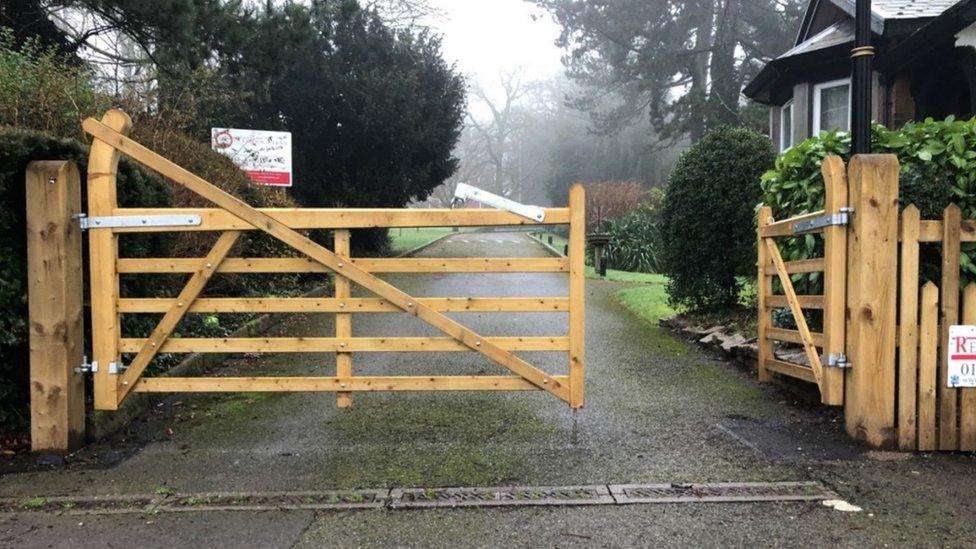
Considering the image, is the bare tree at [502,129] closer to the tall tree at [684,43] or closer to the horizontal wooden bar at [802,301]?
the tall tree at [684,43]

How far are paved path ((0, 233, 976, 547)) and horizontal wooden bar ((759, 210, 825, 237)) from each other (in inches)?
54.8

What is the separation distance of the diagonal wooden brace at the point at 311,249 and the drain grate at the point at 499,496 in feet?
2.78

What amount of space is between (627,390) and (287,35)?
1055cm

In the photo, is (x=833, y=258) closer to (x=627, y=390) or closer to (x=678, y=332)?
(x=627, y=390)

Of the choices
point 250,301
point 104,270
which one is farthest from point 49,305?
point 250,301

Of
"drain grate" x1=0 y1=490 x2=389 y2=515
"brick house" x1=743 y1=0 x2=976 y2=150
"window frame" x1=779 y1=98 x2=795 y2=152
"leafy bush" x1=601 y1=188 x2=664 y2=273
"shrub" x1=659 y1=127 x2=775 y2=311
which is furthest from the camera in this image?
"leafy bush" x1=601 y1=188 x2=664 y2=273

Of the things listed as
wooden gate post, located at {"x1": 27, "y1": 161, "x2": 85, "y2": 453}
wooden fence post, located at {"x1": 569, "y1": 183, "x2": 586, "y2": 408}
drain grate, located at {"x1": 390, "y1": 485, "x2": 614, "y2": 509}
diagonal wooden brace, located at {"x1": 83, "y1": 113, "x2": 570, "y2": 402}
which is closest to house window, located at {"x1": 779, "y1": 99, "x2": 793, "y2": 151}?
wooden fence post, located at {"x1": 569, "y1": 183, "x2": 586, "y2": 408}

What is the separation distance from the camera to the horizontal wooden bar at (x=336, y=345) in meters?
4.59

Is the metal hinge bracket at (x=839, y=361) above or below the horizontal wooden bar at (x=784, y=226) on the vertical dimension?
below

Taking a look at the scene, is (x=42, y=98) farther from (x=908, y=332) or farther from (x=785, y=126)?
(x=785, y=126)

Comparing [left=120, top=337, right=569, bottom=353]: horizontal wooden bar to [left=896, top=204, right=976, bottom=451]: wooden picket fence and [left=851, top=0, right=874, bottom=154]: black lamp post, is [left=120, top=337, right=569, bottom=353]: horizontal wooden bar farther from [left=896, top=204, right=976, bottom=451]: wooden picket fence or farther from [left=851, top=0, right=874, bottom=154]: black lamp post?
[left=851, top=0, right=874, bottom=154]: black lamp post

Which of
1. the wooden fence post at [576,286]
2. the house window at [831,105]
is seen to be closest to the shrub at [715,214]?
the wooden fence post at [576,286]

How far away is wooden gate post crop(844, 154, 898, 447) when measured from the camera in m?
4.44

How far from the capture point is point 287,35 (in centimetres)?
1356
